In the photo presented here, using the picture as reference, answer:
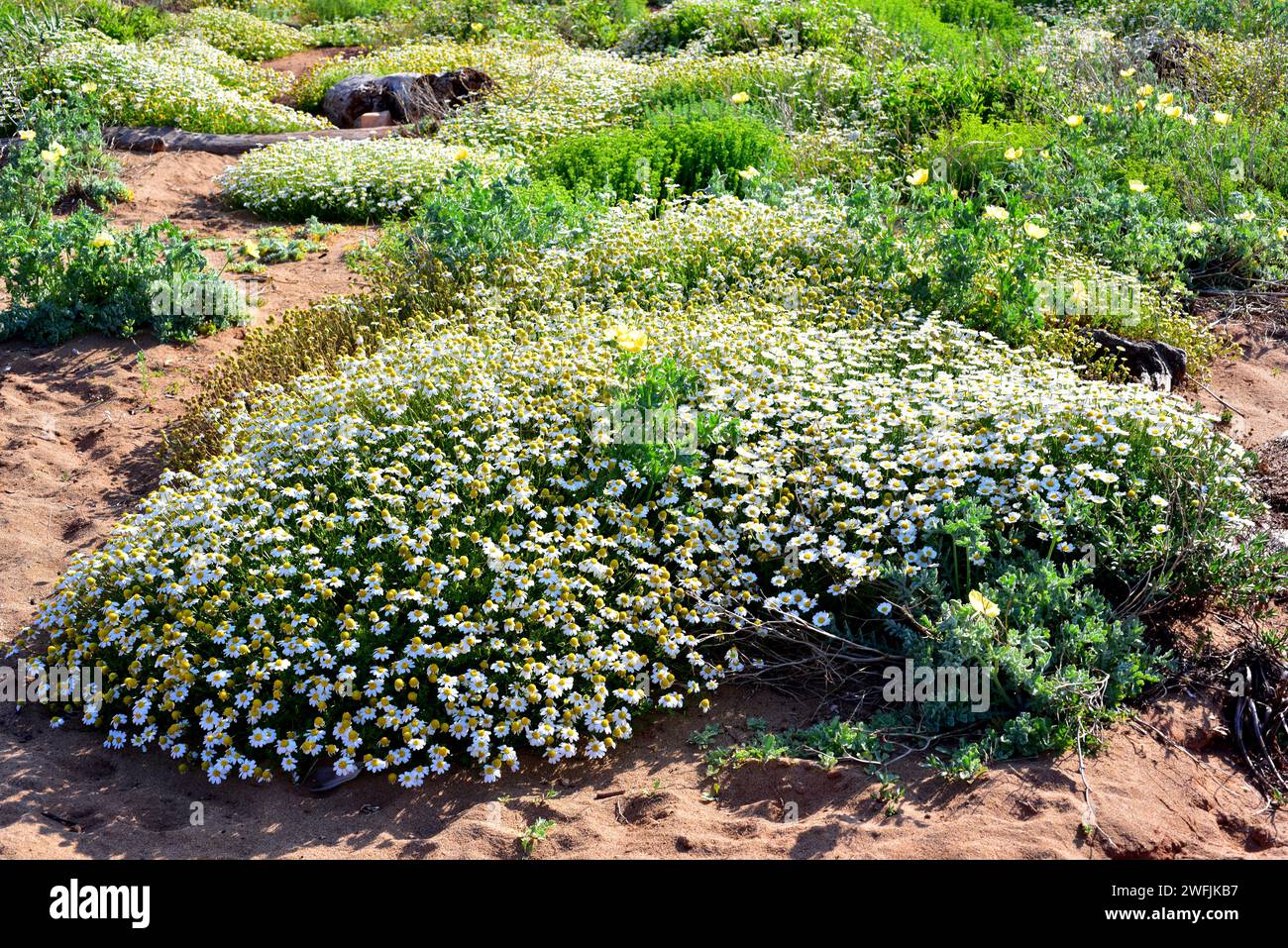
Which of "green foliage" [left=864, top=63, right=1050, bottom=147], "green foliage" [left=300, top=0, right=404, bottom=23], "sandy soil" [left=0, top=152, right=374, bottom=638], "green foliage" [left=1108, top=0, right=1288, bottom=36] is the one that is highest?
"green foliage" [left=1108, top=0, right=1288, bottom=36]

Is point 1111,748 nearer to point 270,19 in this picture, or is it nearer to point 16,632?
point 16,632

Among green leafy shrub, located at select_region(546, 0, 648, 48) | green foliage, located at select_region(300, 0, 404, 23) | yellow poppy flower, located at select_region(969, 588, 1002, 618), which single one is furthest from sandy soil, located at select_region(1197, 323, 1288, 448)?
green foliage, located at select_region(300, 0, 404, 23)

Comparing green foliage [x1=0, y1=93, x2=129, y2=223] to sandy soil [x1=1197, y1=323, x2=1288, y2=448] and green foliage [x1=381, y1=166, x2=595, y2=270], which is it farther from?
sandy soil [x1=1197, y1=323, x2=1288, y2=448]

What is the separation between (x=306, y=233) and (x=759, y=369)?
442 centimetres

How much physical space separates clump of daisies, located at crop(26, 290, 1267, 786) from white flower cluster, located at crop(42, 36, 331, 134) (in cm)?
657

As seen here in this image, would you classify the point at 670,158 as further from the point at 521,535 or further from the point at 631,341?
the point at 521,535

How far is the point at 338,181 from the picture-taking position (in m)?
8.34

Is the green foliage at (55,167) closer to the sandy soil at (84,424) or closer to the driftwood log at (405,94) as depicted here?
the sandy soil at (84,424)

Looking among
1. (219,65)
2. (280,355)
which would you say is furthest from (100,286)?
(219,65)

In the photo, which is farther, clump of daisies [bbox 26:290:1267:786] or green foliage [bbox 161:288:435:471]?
green foliage [bbox 161:288:435:471]

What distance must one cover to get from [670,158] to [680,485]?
444 centimetres

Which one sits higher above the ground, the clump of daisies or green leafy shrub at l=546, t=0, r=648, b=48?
green leafy shrub at l=546, t=0, r=648, b=48

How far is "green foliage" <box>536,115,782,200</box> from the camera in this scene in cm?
788

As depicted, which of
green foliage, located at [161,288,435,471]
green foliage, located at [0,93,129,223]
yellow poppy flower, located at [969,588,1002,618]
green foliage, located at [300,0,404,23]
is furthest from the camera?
green foliage, located at [300,0,404,23]
